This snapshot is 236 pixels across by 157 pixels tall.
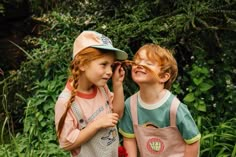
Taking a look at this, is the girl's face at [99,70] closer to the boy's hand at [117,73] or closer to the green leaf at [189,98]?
the boy's hand at [117,73]

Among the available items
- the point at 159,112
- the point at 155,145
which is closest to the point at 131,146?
the point at 155,145

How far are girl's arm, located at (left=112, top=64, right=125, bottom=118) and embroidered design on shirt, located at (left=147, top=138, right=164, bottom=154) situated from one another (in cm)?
24

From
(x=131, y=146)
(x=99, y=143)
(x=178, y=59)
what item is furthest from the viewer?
(x=178, y=59)

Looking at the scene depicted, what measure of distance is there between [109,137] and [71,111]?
298 mm

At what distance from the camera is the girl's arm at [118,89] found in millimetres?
3002

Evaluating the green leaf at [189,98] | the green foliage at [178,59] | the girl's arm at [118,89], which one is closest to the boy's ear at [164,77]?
the girl's arm at [118,89]

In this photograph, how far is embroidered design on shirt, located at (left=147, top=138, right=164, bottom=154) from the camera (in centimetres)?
306

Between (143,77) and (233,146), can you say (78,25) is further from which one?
(143,77)

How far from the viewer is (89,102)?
2.98 metres


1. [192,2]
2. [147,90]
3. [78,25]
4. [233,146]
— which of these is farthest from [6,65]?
[147,90]

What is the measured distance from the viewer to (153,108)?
3.01m

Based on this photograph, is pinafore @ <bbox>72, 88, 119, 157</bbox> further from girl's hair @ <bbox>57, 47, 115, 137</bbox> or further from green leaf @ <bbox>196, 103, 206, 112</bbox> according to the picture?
green leaf @ <bbox>196, 103, 206, 112</bbox>

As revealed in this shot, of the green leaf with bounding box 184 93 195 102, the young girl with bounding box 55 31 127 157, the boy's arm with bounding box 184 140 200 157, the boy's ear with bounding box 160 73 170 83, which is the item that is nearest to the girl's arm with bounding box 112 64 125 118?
the young girl with bounding box 55 31 127 157

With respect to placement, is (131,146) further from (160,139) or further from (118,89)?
(118,89)
